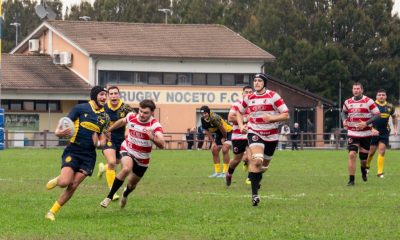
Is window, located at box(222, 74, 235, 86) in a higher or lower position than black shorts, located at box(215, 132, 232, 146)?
higher

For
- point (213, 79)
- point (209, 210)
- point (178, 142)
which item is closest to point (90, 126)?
point (209, 210)

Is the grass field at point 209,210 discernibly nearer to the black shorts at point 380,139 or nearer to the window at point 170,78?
the black shorts at point 380,139

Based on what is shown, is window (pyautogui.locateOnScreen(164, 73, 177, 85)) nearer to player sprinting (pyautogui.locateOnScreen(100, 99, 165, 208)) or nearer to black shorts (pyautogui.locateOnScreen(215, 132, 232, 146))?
black shorts (pyautogui.locateOnScreen(215, 132, 232, 146))

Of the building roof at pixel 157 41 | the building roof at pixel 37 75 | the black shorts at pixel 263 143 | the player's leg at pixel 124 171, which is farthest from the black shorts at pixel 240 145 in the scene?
the building roof at pixel 157 41

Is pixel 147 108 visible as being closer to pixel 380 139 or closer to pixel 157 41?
pixel 380 139

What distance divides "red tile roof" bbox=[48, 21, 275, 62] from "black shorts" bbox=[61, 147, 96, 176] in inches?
2009

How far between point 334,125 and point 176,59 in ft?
63.8

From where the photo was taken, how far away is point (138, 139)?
51.2 ft

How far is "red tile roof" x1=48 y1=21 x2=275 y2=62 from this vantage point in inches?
2667

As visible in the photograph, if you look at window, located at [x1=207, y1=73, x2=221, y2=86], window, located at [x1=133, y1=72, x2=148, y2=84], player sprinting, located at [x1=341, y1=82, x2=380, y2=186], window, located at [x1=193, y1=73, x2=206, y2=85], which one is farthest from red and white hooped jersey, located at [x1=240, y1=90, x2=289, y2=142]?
window, located at [x1=207, y1=73, x2=221, y2=86]

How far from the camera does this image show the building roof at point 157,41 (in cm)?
6769

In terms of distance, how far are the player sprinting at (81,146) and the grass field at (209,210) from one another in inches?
17.1

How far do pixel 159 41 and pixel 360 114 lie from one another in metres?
49.0

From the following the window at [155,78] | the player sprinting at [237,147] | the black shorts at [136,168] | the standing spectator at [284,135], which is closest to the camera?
the black shorts at [136,168]
